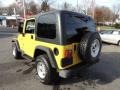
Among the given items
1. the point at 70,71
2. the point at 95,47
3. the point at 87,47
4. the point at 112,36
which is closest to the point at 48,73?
the point at 70,71

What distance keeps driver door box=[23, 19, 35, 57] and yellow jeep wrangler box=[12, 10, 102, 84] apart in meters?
0.33

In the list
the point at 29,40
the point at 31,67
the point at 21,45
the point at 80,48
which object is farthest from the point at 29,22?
the point at 80,48

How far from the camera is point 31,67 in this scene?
762 cm

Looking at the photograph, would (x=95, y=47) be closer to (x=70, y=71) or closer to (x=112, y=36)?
(x=70, y=71)

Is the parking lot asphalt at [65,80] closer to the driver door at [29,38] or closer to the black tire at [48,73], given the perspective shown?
the black tire at [48,73]

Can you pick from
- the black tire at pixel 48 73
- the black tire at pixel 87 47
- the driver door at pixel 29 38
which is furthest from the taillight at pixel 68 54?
the driver door at pixel 29 38

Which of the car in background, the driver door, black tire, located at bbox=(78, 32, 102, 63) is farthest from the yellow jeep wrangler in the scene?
the car in background

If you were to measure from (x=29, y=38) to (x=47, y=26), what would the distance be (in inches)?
51.7

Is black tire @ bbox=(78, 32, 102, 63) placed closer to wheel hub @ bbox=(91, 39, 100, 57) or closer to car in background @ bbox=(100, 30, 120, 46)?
wheel hub @ bbox=(91, 39, 100, 57)

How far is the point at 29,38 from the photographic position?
267 inches

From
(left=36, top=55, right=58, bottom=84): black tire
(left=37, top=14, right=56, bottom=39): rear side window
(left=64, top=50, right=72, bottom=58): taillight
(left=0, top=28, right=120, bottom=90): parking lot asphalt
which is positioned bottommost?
(left=0, top=28, right=120, bottom=90): parking lot asphalt

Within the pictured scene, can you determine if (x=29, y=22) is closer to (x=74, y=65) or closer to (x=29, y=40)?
(x=29, y=40)

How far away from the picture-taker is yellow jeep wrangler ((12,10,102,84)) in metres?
5.22

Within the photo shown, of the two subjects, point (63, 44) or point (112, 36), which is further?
point (112, 36)
